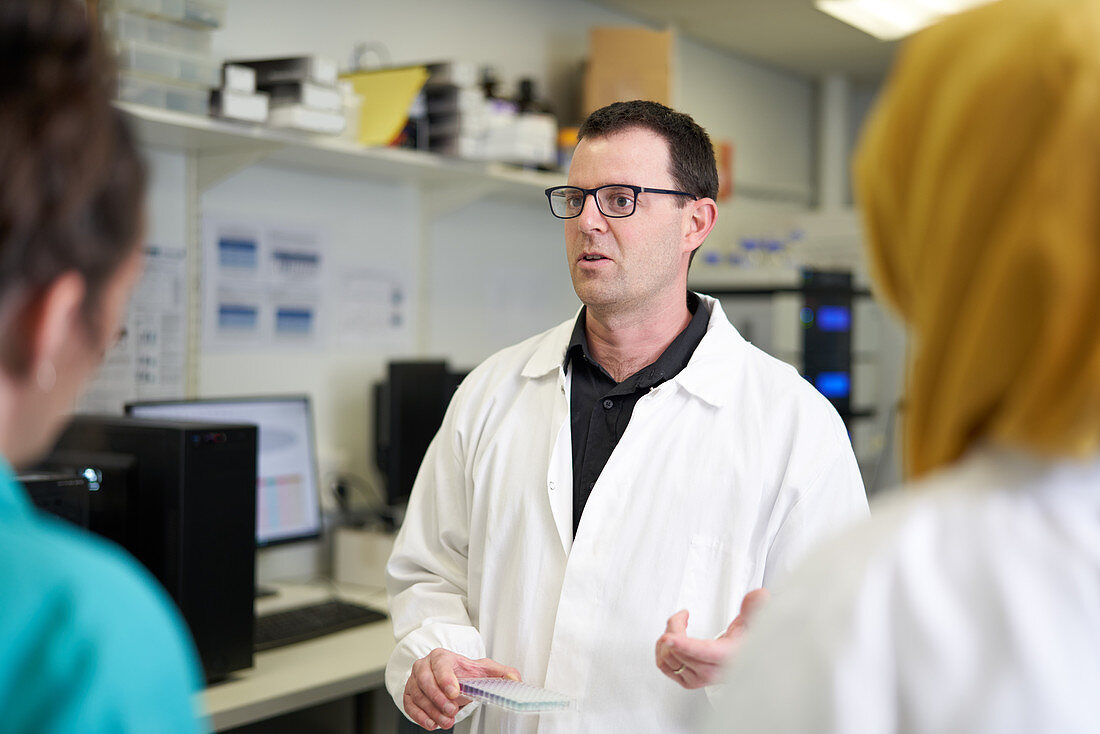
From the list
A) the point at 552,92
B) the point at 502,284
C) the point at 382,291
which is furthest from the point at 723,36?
the point at 382,291

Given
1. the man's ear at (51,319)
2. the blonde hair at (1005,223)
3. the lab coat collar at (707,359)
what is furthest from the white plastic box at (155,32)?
the blonde hair at (1005,223)

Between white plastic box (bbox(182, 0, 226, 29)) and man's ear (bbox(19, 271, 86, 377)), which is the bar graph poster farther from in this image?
man's ear (bbox(19, 271, 86, 377))

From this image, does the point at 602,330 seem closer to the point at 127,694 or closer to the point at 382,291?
the point at 127,694

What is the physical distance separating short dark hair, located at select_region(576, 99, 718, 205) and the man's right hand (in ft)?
2.59

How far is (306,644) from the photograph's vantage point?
85.1 inches

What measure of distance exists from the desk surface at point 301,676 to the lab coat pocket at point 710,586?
0.85 metres

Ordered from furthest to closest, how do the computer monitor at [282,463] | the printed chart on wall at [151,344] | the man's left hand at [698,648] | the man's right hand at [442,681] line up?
the computer monitor at [282,463], the printed chart on wall at [151,344], the man's right hand at [442,681], the man's left hand at [698,648]

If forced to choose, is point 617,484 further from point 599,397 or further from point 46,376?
point 46,376

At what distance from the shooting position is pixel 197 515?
180 cm

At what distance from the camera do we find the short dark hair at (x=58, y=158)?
53 cm

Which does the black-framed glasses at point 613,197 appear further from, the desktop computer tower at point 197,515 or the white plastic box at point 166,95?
the white plastic box at point 166,95

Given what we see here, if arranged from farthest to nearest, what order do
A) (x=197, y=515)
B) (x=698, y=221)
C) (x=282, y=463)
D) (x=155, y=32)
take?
1. (x=282, y=463)
2. (x=155, y=32)
3. (x=197, y=515)
4. (x=698, y=221)

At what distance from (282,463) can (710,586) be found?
1455mm

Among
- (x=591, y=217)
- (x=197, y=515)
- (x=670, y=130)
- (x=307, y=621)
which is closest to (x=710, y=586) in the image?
(x=591, y=217)
